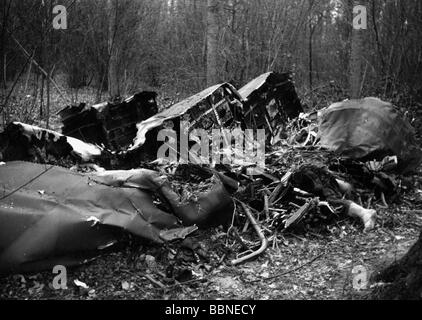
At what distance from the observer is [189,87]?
14.4m

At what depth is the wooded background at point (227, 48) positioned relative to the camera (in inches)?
432

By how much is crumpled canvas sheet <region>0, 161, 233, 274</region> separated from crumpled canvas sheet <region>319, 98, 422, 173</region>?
253 cm

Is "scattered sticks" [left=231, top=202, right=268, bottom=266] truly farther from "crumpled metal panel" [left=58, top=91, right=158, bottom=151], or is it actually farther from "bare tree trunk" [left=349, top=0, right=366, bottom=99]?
"bare tree trunk" [left=349, top=0, right=366, bottom=99]

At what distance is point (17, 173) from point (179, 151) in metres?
2.07

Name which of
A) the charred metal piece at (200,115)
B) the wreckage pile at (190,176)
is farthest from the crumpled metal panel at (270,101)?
the charred metal piece at (200,115)

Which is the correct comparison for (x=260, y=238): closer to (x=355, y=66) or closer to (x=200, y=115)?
(x=200, y=115)

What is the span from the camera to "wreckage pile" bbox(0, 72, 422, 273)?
376cm

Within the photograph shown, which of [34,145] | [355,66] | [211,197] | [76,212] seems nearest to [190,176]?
[211,197]

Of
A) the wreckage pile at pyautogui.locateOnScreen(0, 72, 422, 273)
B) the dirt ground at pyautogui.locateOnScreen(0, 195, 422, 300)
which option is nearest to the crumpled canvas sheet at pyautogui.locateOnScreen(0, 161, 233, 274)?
the wreckage pile at pyautogui.locateOnScreen(0, 72, 422, 273)

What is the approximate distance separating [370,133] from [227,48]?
8199 millimetres

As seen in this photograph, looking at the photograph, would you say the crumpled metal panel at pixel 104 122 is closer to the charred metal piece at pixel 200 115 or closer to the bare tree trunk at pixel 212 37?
the charred metal piece at pixel 200 115

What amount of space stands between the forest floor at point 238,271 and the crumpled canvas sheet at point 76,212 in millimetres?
165
